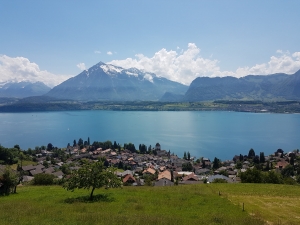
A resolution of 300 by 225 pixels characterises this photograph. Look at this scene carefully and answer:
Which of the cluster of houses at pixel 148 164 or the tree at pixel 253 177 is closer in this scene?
the tree at pixel 253 177

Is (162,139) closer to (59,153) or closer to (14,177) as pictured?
(59,153)

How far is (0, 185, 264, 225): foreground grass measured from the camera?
13.5 m

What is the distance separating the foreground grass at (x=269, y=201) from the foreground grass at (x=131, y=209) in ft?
2.90

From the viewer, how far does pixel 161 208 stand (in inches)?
656

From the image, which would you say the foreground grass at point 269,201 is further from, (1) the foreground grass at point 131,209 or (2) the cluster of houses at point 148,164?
(2) the cluster of houses at point 148,164

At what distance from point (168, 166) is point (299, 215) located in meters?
59.9

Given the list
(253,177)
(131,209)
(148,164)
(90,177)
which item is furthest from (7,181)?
(148,164)

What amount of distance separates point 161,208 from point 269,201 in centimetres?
838

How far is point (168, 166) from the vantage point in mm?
74688

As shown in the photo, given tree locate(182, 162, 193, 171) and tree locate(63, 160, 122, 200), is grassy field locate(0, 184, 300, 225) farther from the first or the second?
tree locate(182, 162, 193, 171)

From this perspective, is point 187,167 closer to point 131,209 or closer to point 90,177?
point 90,177

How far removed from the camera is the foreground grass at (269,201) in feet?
50.0

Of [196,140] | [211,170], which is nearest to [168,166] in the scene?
[211,170]

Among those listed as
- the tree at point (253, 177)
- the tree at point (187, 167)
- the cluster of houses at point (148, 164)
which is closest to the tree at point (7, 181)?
the tree at point (253, 177)
